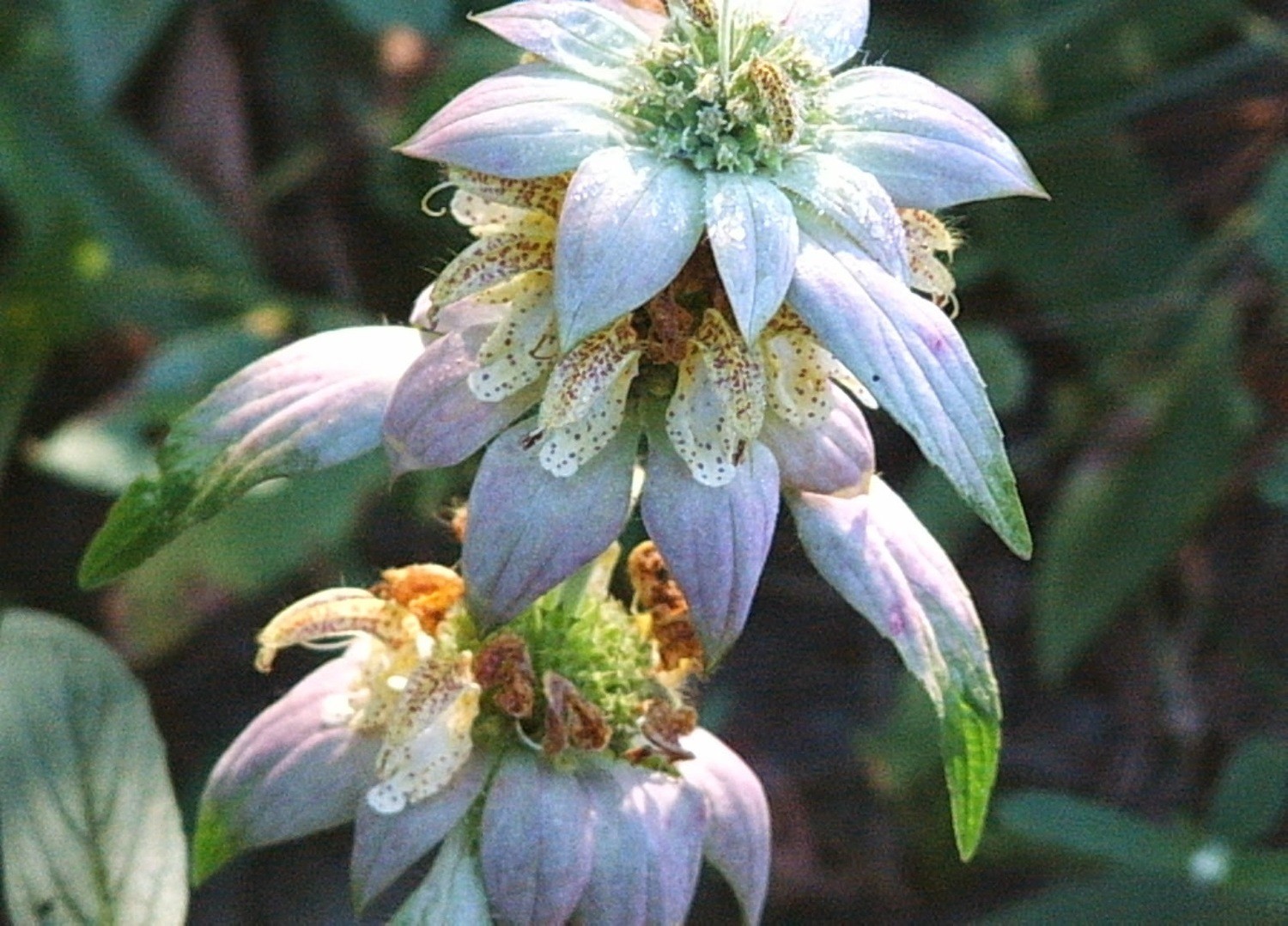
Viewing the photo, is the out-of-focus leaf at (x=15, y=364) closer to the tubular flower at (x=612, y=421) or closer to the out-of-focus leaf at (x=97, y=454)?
the out-of-focus leaf at (x=97, y=454)

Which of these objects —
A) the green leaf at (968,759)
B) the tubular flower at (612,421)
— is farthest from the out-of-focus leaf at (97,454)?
the green leaf at (968,759)

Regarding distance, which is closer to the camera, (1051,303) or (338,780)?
(338,780)

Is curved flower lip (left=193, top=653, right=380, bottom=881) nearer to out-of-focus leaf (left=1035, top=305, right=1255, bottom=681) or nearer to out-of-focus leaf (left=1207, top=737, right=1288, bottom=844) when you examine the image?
out-of-focus leaf (left=1207, top=737, right=1288, bottom=844)

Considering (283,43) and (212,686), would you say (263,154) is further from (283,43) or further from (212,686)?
(212,686)

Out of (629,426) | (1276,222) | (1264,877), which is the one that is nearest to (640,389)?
(629,426)

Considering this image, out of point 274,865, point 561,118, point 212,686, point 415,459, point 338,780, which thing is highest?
point 561,118

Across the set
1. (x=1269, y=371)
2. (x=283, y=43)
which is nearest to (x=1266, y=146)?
(x=1269, y=371)

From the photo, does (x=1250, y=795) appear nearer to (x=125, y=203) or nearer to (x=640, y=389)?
(x=640, y=389)
